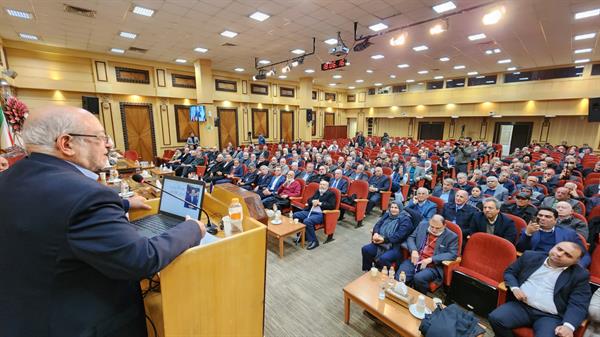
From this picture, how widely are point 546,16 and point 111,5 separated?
401 inches

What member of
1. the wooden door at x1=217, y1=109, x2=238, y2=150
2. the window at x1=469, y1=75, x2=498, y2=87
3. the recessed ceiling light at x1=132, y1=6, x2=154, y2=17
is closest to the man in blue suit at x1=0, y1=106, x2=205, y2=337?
the recessed ceiling light at x1=132, y1=6, x2=154, y2=17

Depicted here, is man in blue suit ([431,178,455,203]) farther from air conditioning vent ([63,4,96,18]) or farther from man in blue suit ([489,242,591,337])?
air conditioning vent ([63,4,96,18])

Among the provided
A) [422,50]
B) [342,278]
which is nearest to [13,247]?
[342,278]

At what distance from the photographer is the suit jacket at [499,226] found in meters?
3.25

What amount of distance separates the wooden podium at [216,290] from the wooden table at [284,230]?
92.9 inches

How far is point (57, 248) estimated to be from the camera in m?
0.79

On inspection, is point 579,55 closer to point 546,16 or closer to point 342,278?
point 546,16

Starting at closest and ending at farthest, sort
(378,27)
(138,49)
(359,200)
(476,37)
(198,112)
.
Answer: (359,200) < (378,27) < (476,37) < (138,49) < (198,112)

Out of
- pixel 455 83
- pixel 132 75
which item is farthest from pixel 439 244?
pixel 455 83

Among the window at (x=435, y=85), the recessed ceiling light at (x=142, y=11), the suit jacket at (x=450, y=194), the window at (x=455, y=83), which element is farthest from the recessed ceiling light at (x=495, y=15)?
the window at (x=435, y=85)

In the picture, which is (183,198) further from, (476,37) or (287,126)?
(287,126)

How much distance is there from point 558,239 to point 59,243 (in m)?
4.22

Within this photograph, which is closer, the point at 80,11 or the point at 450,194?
the point at 450,194

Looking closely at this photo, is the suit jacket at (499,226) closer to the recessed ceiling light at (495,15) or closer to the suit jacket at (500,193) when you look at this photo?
the suit jacket at (500,193)
